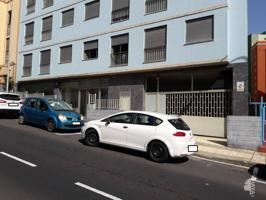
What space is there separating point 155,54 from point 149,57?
0.46 m

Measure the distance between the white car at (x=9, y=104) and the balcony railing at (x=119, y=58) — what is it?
6638 mm

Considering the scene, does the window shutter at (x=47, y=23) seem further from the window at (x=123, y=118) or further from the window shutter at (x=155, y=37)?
the window at (x=123, y=118)

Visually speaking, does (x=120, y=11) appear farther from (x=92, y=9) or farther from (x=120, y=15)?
(x=92, y=9)

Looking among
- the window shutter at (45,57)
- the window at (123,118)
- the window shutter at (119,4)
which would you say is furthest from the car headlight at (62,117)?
the window shutter at (45,57)

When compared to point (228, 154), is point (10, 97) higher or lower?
higher

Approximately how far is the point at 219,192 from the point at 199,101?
10.0 meters

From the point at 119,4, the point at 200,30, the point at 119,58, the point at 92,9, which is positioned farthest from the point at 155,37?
the point at 92,9

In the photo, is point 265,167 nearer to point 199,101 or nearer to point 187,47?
point 199,101

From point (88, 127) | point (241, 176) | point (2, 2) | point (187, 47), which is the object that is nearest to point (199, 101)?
point (187, 47)

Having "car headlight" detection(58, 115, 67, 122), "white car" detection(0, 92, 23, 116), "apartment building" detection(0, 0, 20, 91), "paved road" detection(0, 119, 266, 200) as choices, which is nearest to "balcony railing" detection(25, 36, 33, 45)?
"apartment building" detection(0, 0, 20, 91)

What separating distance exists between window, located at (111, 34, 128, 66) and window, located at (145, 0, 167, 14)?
2.32 m

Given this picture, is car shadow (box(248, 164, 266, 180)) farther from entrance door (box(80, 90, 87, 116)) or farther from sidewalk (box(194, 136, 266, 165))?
entrance door (box(80, 90, 87, 116))

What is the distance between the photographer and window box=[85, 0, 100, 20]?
2284 centimetres

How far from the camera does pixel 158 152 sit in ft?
32.4
